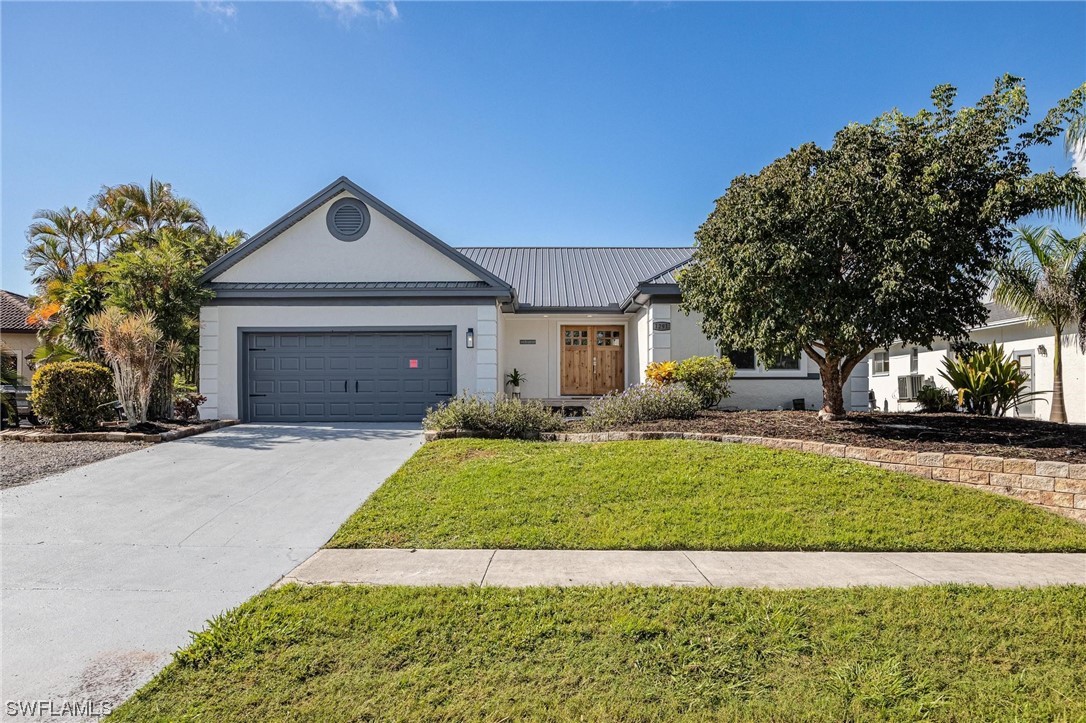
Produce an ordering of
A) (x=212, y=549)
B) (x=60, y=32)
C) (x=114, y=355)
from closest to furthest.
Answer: (x=212, y=549)
(x=60, y=32)
(x=114, y=355)

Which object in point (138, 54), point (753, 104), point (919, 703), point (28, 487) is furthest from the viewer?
point (753, 104)

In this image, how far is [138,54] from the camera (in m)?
9.82

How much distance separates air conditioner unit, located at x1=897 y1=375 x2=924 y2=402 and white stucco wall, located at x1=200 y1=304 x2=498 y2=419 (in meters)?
13.3

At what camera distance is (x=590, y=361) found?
17094 mm

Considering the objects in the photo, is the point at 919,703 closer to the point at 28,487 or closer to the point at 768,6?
the point at 28,487

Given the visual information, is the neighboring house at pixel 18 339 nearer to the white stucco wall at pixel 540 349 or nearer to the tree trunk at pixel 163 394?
the tree trunk at pixel 163 394

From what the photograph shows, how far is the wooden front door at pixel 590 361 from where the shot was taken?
55.8 ft

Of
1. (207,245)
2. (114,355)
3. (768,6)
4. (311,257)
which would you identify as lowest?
(114,355)

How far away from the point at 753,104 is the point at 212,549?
12.5 metres

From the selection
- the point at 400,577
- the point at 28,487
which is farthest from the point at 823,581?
the point at 28,487

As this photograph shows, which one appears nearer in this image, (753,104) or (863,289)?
(863,289)

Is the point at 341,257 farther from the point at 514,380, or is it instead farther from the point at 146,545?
the point at 146,545

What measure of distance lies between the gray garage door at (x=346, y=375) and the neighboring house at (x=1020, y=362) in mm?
11033

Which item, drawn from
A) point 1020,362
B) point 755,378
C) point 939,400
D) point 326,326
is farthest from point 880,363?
point 326,326
